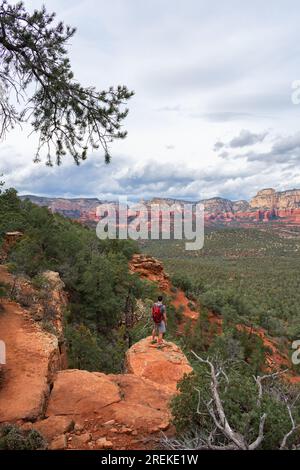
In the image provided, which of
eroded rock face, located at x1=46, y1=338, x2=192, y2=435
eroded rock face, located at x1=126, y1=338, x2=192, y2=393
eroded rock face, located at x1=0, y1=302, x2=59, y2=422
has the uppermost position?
eroded rock face, located at x1=0, y1=302, x2=59, y2=422

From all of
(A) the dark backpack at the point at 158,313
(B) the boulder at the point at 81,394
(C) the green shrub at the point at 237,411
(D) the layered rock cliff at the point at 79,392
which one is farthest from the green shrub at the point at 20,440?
(A) the dark backpack at the point at 158,313

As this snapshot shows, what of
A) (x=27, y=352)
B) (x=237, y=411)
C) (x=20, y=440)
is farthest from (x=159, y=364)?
(x=20, y=440)

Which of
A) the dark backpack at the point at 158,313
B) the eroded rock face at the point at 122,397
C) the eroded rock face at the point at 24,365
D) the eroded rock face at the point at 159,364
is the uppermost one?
the dark backpack at the point at 158,313

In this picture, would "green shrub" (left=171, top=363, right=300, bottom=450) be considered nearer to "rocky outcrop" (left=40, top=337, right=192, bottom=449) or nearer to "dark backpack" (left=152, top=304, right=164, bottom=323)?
"rocky outcrop" (left=40, top=337, right=192, bottom=449)

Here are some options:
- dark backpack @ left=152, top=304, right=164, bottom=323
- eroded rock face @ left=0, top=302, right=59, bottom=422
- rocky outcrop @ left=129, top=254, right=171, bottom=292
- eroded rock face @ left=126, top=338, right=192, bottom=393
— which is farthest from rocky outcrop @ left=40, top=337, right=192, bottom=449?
rocky outcrop @ left=129, top=254, right=171, bottom=292

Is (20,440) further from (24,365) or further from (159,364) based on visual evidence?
(159,364)

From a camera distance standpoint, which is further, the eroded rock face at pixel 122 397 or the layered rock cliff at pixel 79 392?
the eroded rock face at pixel 122 397

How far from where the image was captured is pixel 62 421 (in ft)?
19.5

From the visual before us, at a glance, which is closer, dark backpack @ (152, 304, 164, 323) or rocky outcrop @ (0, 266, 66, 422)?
rocky outcrop @ (0, 266, 66, 422)

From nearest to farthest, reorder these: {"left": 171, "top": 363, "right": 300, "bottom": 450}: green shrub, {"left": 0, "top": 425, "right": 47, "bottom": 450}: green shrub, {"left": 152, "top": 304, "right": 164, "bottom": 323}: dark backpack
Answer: {"left": 171, "top": 363, "right": 300, "bottom": 450}: green shrub
{"left": 0, "top": 425, "right": 47, "bottom": 450}: green shrub
{"left": 152, "top": 304, "right": 164, "bottom": 323}: dark backpack

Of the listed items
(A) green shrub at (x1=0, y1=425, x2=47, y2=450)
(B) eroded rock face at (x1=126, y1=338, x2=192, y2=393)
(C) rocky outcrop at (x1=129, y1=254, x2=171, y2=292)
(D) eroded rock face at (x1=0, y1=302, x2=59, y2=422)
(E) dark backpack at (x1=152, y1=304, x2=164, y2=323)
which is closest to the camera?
(A) green shrub at (x1=0, y1=425, x2=47, y2=450)

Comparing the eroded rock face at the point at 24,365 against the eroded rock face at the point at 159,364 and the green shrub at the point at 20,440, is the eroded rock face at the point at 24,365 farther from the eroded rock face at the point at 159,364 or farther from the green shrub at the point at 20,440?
the eroded rock face at the point at 159,364

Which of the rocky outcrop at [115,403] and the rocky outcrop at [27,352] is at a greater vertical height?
the rocky outcrop at [27,352]

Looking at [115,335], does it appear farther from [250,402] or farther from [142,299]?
[250,402]
